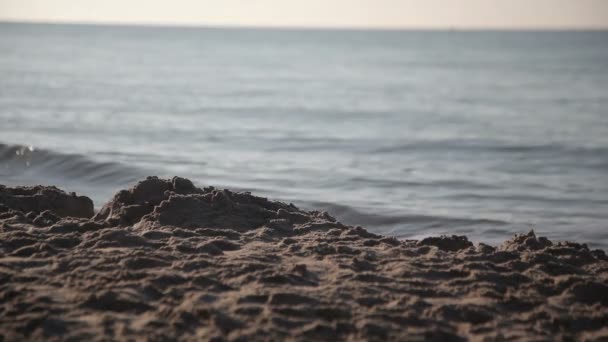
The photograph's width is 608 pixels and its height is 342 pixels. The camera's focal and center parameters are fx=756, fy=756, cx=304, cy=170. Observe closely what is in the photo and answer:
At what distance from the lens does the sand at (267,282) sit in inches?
165

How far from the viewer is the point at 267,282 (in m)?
4.84

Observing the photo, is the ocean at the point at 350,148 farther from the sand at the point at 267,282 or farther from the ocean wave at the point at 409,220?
the sand at the point at 267,282

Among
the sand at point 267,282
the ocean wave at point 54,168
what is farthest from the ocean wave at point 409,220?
the ocean wave at point 54,168

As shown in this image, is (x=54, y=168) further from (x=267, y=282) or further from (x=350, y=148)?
(x=267, y=282)

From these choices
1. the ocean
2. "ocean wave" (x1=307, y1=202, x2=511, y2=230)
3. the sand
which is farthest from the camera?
the ocean

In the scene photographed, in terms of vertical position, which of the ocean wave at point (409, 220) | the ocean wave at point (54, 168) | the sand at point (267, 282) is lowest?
the sand at point (267, 282)

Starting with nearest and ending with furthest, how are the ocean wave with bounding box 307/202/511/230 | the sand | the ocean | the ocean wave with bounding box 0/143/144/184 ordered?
1. the sand
2. the ocean wave with bounding box 307/202/511/230
3. the ocean
4. the ocean wave with bounding box 0/143/144/184

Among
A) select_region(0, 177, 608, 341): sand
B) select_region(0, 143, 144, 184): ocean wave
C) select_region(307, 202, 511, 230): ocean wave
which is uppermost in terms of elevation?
select_region(0, 143, 144, 184): ocean wave

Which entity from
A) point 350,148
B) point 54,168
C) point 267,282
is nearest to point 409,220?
point 267,282

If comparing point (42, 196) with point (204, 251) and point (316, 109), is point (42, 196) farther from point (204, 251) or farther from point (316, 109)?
point (316, 109)

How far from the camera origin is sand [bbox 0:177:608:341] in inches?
165

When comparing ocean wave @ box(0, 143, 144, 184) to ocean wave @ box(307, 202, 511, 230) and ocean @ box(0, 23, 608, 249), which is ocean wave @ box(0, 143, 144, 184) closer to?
ocean @ box(0, 23, 608, 249)

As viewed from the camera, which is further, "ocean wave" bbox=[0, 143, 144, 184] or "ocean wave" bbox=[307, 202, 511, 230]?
"ocean wave" bbox=[0, 143, 144, 184]

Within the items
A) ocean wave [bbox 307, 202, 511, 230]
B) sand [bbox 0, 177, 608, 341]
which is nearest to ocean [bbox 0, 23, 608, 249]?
ocean wave [bbox 307, 202, 511, 230]
